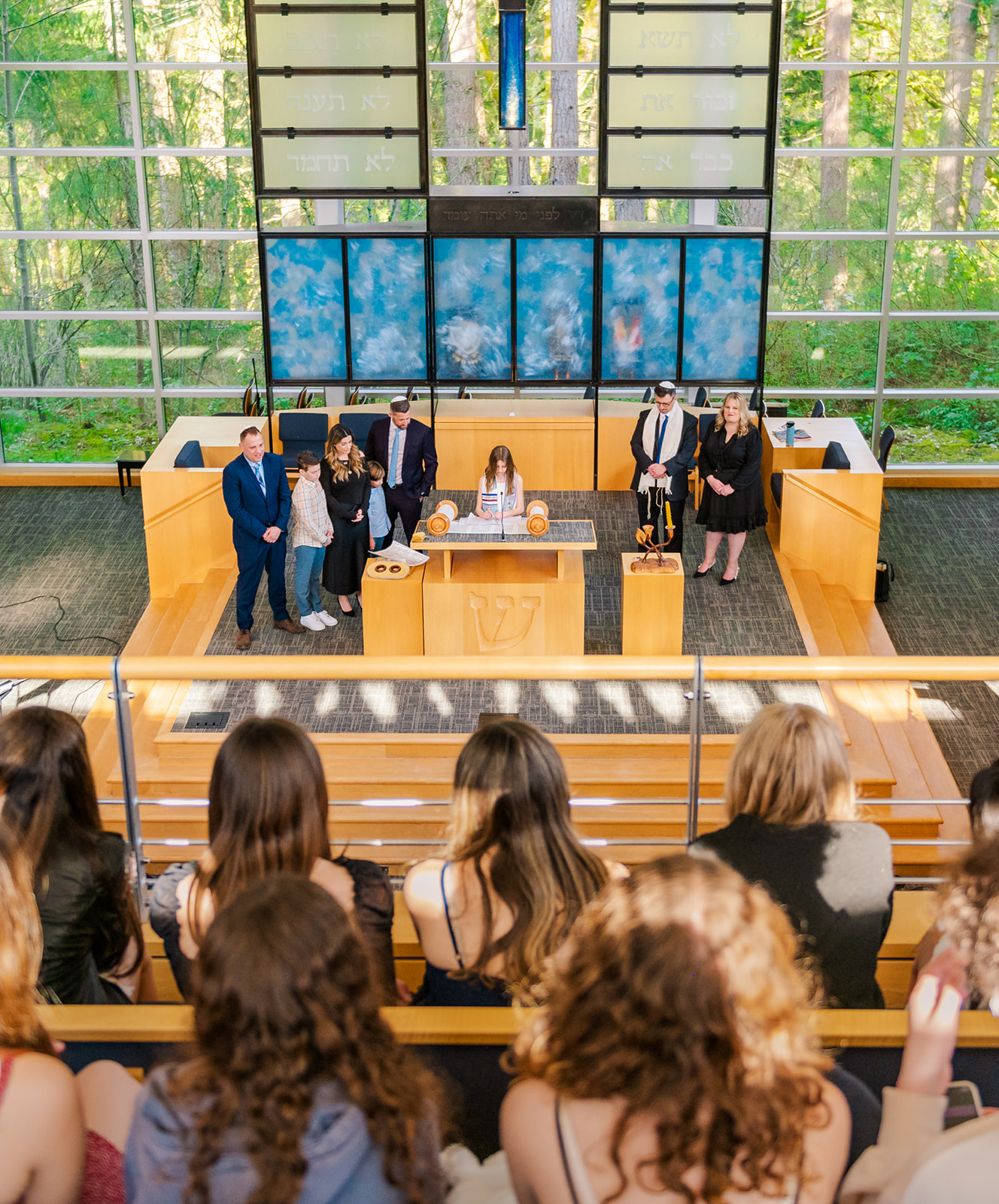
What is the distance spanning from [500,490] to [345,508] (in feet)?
3.32

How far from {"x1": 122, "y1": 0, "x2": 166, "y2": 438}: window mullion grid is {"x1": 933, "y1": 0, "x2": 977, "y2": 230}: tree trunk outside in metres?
7.78

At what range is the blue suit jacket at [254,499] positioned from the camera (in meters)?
7.99

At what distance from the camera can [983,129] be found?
1243 centimetres

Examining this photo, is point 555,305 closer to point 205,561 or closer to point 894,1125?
point 205,561

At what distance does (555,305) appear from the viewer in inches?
394

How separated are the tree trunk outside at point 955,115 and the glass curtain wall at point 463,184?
0.02m

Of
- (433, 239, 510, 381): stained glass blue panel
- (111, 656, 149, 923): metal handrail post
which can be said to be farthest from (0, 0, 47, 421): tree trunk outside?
(111, 656, 149, 923): metal handrail post

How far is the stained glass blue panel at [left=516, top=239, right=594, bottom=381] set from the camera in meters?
9.85

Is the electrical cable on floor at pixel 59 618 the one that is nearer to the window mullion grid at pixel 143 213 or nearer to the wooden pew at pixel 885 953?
the window mullion grid at pixel 143 213

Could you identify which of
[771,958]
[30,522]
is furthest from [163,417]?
[771,958]

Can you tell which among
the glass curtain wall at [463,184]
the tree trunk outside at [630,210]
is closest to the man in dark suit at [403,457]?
the glass curtain wall at [463,184]

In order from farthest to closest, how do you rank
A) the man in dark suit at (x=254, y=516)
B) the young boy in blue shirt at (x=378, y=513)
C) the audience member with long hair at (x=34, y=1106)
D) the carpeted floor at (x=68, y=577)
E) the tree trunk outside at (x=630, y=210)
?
the tree trunk outside at (x=630, y=210), the carpeted floor at (x=68, y=577), the young boy in blue shirt at (x=378, y=513), the man in dark suit at (x=254, y=516), the audience member with long hair at (x=34, y=1106)

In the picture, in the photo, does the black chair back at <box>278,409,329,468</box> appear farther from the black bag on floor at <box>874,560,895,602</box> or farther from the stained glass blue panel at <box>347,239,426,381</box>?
the black bag on floor at <box>874,560,895,602</box>

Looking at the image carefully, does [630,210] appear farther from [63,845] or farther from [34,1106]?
[34,1106]
